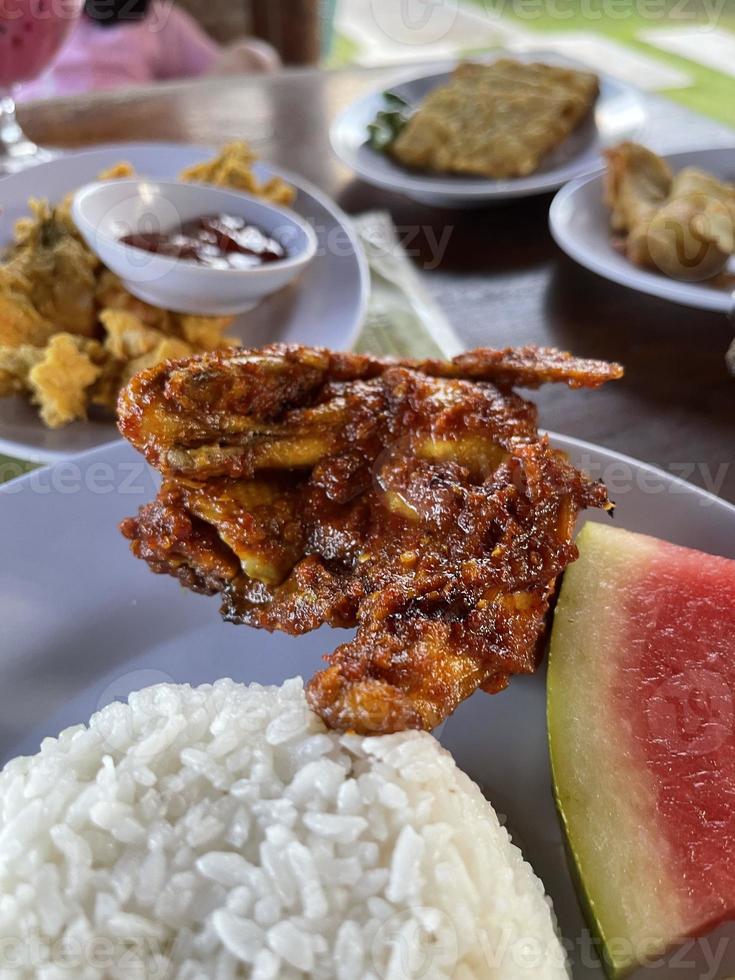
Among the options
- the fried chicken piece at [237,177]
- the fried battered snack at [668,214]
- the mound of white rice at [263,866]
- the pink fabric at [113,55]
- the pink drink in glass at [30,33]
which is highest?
the pink drink in glass at [30,33]

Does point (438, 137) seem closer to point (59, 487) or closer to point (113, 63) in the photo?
point (59, 487)

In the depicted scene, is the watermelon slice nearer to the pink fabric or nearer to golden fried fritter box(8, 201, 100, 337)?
golden fried fritter box(8, 201, 100, 337)

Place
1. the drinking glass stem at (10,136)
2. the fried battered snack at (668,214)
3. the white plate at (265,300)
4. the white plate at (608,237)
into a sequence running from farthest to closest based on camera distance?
the drinking glass stem at (10,136) → the fried battered snack at (668,214) → the white plate at (608,237) → the white plate at (265,300)

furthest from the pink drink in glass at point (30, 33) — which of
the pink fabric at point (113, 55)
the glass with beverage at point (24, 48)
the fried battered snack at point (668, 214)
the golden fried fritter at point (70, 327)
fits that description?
the fried battered snack at point (668, 214)

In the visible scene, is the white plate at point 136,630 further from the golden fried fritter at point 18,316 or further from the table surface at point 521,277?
the golden fried fritter at point 18,316

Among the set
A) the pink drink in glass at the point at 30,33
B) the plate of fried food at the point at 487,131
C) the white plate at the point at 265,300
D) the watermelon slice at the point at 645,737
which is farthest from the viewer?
the plate of fried food at the point at 487,131

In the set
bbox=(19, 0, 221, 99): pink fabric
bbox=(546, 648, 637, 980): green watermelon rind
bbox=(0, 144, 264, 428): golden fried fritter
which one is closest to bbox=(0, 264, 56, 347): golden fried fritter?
bbox=(0, 144, 264, 428): golden fried fritter
